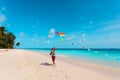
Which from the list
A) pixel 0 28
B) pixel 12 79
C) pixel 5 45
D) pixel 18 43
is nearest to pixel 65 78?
pixel 12 79

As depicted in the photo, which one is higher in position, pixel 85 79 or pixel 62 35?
pixel 62 35

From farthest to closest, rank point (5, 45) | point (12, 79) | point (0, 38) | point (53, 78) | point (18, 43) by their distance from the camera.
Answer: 1. point (18, 43)
2. point (5, 45)
3. point (0, 38)
4. point (53, 78)
5. point (12, 79)

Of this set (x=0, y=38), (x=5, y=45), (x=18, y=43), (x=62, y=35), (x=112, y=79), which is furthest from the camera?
(x=18, y=43)

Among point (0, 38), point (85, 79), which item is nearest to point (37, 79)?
point (85, 79)

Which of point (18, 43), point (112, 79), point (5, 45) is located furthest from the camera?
point (18, 43)

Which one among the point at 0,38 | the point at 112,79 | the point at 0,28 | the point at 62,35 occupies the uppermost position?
the point at 0,28

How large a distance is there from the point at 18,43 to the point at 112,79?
97.9 meters

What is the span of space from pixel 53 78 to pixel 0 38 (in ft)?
193

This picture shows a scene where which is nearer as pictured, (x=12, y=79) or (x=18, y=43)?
(x=12, y=79)

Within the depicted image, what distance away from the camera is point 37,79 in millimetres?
7293

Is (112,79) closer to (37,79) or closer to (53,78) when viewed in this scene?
(53,78)

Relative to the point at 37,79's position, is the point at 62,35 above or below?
above

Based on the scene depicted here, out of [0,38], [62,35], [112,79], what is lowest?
[112,79]

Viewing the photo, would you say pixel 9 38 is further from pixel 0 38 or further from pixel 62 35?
pixel 62 35
